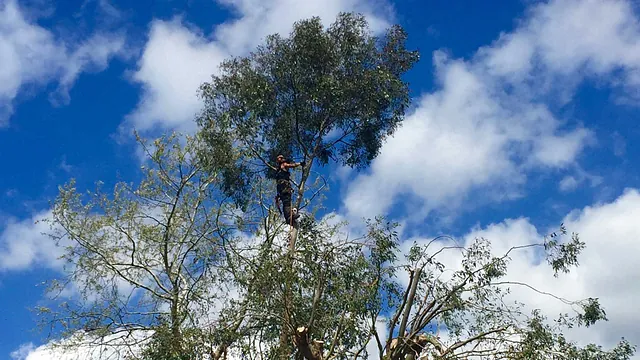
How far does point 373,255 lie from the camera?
1143 centimetres

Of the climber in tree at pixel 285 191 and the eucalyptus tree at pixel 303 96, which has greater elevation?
the eucalyptus tree at pixel 303 96

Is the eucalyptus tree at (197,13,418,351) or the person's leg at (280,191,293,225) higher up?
the eucalyptus tree at (197,13,418,351)

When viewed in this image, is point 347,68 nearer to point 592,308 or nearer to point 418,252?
point 418,252

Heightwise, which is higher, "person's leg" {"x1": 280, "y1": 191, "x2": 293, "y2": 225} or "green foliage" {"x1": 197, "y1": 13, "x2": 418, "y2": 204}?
"green foliage" {"x1": 197, "y1": 13, "x2": 418, "y2": 204}

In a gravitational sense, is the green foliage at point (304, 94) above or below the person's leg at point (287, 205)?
above

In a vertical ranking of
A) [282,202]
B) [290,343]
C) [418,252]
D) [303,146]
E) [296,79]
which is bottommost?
[290,343]

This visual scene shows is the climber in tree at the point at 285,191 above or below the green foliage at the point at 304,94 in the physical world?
below

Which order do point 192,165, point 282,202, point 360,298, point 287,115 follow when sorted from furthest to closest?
1. point 287,115
2. point 192,165
3. point 282,202
4. point 360,298

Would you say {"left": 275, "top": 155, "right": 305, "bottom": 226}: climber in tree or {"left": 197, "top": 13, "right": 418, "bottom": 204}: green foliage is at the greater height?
{"left": 197, "top": 13, "right": 418, "bottom": 204}: green foliage

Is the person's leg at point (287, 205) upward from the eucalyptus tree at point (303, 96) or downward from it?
downward

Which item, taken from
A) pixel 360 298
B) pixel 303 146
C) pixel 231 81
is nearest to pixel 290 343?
pixel 360 298

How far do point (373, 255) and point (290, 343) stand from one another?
202cm

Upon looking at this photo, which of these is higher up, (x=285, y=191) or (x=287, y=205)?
(x=285, y=191)

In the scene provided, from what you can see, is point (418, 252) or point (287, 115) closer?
point (418, 252)
